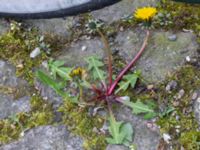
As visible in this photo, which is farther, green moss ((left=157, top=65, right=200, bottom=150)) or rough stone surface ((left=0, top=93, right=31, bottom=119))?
rough stone surface ((left=0, top=93, right=31, bottom=119))

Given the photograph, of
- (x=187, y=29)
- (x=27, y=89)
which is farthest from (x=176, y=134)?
(x=27, y=89)

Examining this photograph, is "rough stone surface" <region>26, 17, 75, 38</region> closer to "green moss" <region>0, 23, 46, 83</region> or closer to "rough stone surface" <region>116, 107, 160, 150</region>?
"green moss" <region>0, 23, 46, 83</region>

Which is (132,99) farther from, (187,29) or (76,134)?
(187,29)

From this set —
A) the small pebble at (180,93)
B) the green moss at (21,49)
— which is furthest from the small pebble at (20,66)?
the small pebble at (180,93)

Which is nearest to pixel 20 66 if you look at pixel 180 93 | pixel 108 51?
pixel 108 51

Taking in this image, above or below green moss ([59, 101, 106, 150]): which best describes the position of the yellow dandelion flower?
above

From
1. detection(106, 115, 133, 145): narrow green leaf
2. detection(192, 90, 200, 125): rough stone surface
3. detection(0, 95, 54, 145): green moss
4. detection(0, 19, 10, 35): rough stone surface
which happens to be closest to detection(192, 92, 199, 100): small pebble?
detection(192, 90, 200, 125): rough stone surface

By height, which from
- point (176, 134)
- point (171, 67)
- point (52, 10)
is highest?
point (52, 10)

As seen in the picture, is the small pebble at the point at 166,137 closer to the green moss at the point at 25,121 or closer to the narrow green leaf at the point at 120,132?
the narrow green leaf at the point at 120,132
